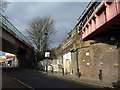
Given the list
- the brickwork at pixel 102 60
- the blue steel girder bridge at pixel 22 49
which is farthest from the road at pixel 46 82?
the blue steel girder bridge at pixel 22 49

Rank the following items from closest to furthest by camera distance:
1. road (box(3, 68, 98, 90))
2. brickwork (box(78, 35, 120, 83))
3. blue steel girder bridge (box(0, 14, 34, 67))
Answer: road (box(3, 68, 98, 90)), brickwork (box(78, 35, 120, 83)), blue steel girder bridge (box(0, 14, 34, 67))

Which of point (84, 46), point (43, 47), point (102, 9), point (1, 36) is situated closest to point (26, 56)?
point (43, 47)

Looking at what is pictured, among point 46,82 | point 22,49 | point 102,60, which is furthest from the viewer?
point 22,49

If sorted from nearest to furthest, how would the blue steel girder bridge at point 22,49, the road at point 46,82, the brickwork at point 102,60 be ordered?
the road at point 46,82
the brickwork at point 102,60
the blue steel girder bridge at point 22,49

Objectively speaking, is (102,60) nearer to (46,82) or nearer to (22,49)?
(46,82)

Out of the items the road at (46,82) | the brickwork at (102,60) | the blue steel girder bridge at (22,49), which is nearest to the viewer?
the road at (46,82)

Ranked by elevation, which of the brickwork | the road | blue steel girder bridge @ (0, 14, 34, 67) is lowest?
the road

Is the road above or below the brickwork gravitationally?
below

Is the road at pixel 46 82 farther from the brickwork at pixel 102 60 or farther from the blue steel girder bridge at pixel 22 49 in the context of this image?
the blue steel girder bridge at pixel 22 49

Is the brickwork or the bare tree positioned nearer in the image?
the brickwork

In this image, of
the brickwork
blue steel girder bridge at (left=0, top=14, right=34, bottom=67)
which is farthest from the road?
blue steel girder bridge at (left=0, top=14, right=34, bottom=67)

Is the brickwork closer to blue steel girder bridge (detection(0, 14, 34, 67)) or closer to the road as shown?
the road

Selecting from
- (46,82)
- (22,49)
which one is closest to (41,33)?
(22,49)

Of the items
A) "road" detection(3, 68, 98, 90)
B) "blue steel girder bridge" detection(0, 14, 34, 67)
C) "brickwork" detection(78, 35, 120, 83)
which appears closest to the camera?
"road" detection(3, 68, 98, 90)
